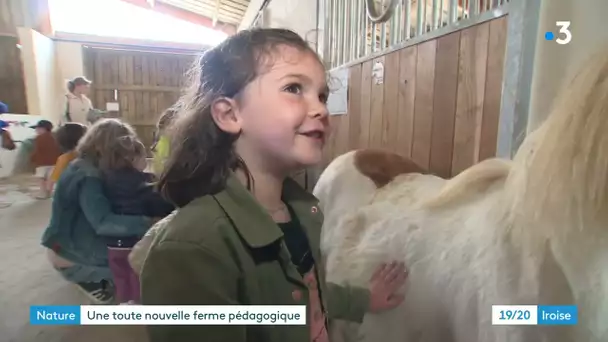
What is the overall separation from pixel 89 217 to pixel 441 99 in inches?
23.3

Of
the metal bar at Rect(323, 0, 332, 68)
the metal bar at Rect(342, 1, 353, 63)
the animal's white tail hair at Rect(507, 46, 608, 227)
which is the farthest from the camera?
the metal bar at Rect(323, 0, 332, 68)

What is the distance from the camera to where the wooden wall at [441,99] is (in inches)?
19.8

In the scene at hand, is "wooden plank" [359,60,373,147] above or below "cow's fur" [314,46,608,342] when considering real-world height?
above

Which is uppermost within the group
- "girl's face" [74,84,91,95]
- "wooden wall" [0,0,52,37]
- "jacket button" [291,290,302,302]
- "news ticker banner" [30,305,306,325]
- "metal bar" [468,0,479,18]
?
"metal bar" [468,0,479,18]

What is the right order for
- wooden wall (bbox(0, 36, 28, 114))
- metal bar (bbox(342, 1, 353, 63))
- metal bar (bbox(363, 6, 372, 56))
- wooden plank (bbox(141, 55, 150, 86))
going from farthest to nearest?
metal bar (bbox(342, 1, 353, 63)) → metal bar (bbox(363, 6, 372, 56)) → wooden plank (bbox(141, 55, 150, 86)) → wooden wall (bbox(0, 36, 28, 114))

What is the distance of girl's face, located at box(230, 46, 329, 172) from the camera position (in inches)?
11.1

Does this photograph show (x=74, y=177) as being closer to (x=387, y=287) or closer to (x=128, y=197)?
(x=128, y=197)

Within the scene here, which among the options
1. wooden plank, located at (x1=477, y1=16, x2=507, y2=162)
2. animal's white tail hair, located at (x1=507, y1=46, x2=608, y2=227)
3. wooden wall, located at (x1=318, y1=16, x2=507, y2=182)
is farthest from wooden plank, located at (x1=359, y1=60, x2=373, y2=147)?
animal's white tail hair, located at (x1=507, y1=46, x2=608, y2=227)

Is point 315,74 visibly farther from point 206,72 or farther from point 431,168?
point 431,168

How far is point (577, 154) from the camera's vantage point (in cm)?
26

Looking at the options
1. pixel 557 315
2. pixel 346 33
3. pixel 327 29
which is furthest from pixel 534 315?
pixel 327 29

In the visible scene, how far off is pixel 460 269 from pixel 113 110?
1.65ft

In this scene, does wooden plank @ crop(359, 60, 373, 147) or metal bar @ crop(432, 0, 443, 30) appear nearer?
Result: metal bar @ crop(432, 0, 443, 30)

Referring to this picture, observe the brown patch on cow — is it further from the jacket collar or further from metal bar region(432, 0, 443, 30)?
the jacket collar
